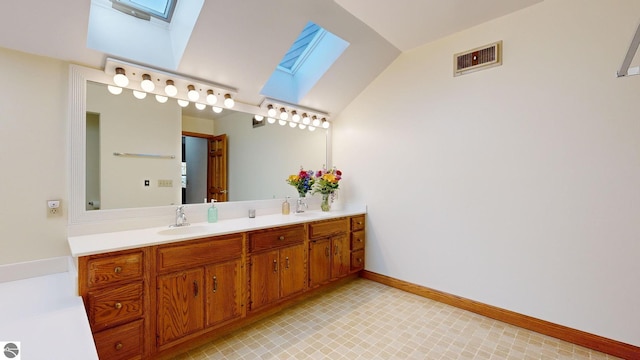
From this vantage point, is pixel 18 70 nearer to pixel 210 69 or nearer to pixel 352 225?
pixel 210 69

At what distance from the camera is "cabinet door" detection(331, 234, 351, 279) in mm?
2953

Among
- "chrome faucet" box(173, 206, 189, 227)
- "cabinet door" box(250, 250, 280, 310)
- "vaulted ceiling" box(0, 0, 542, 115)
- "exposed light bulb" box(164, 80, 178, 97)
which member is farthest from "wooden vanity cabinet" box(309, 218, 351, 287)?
"exposed light bulb" box(164, 80, 178, 97)

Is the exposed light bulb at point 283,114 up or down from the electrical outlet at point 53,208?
up

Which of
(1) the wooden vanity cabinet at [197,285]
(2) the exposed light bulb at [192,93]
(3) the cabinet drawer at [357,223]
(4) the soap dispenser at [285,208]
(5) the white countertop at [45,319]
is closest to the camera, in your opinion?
(5) the white countertop at [45,319]

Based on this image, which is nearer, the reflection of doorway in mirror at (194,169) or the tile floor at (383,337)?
the tile floor at (383,337)

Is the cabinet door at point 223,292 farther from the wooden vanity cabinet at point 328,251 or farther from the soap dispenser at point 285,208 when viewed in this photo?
the soap dispenser at point 285,208

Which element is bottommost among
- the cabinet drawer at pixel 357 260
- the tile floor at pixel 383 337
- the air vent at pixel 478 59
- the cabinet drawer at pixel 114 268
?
the tile floor at pixel 383 337

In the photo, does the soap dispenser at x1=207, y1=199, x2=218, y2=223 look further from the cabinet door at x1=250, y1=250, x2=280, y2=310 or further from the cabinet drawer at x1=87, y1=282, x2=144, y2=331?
the cabinet drawer at x1=87, y1=282, x2=144, y2=331

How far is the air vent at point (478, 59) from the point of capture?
2.38m

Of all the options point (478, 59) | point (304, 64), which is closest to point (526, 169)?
point (478, 59)

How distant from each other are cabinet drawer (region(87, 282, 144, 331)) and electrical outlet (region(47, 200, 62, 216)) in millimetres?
751

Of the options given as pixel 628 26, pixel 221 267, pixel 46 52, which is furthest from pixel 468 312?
pixel 46 52

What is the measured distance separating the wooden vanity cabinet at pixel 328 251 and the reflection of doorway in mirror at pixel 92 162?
1.70m

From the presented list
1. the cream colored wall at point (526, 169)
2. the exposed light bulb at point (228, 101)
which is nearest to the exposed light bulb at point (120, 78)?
the exposed light bulb at point (228, 101)
